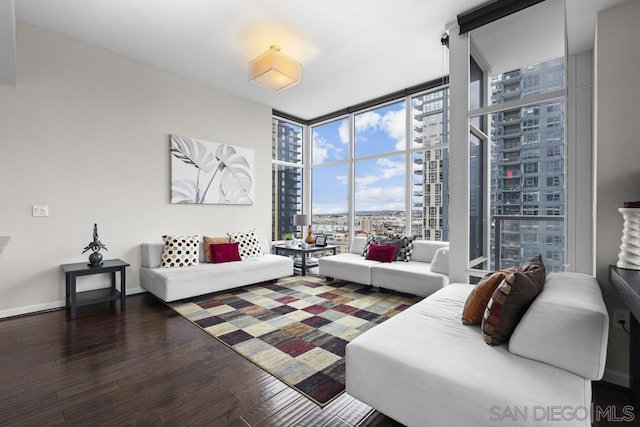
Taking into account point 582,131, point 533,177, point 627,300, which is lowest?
point 627,300

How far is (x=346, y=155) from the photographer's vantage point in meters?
5.93

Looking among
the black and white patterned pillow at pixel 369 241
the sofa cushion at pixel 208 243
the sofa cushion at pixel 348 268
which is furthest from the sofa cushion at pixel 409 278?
the sofa cushion at pixel 208 243

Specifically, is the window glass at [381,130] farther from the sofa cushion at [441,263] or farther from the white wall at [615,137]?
the white wall at [615,137]

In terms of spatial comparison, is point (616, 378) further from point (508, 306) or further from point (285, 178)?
point (285, 178)

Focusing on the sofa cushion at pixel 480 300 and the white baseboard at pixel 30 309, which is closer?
the sofa cushion at pixel 480 300

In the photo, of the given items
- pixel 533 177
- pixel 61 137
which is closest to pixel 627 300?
pixel 533 177

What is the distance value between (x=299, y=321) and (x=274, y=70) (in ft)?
9.04

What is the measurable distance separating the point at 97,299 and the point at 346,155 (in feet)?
15.0

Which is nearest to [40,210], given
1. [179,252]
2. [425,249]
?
[179,252]

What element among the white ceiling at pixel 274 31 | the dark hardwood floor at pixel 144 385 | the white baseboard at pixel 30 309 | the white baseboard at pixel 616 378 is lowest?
the dark hardwood floor at pixel 144 385

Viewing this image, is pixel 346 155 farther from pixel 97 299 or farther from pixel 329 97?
pixel 97 299

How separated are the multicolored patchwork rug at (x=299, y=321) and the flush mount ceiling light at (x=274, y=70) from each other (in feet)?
8.85

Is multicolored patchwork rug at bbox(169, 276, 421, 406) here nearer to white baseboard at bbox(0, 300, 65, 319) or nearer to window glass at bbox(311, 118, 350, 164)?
white baseboard at bbox(0, 300, 65, 319)

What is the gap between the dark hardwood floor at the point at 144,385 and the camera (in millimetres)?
1632
